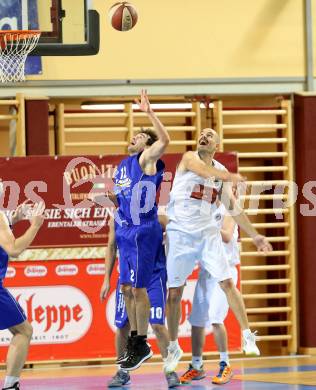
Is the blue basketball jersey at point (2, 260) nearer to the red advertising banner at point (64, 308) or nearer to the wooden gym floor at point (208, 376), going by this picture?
the wooden gym floor at point (208, 376)

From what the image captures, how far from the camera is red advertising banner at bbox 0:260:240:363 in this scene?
462 inches

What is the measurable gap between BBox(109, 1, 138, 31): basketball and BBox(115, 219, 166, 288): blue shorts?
2454 millimetres

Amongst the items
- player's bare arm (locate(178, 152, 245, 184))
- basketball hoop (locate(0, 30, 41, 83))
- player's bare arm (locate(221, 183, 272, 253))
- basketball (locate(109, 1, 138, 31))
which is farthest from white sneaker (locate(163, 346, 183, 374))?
basketball (locate(109, 1, 138, 31))

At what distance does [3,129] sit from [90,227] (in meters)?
3.61

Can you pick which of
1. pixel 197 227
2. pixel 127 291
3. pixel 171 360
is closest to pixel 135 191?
pixel 197 227

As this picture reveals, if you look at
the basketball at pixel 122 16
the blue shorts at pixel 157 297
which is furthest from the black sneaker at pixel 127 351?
the basketball at pixel 122 16

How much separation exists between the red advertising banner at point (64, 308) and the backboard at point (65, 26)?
114 inches

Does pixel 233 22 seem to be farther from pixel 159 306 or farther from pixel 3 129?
pixel 159 306

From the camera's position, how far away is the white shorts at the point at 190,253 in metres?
9.45

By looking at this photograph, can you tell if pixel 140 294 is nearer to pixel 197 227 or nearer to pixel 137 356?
pixel 137 356

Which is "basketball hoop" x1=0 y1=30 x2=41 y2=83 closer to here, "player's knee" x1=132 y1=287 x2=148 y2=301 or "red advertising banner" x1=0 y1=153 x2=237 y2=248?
"red advertising banner" x1=0 y1=153 x2=237 y2=248

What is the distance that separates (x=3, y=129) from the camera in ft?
48.9

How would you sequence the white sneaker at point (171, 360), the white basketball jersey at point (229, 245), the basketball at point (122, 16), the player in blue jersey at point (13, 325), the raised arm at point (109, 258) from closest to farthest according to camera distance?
the player in blue jersey at point (13, 325), the white sneaker at point (171, 360), the raised arm at point (109, 258), the white basketball jersey at point (229, 245), the basketball at point (122, 16)

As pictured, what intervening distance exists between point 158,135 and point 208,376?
282 cm
